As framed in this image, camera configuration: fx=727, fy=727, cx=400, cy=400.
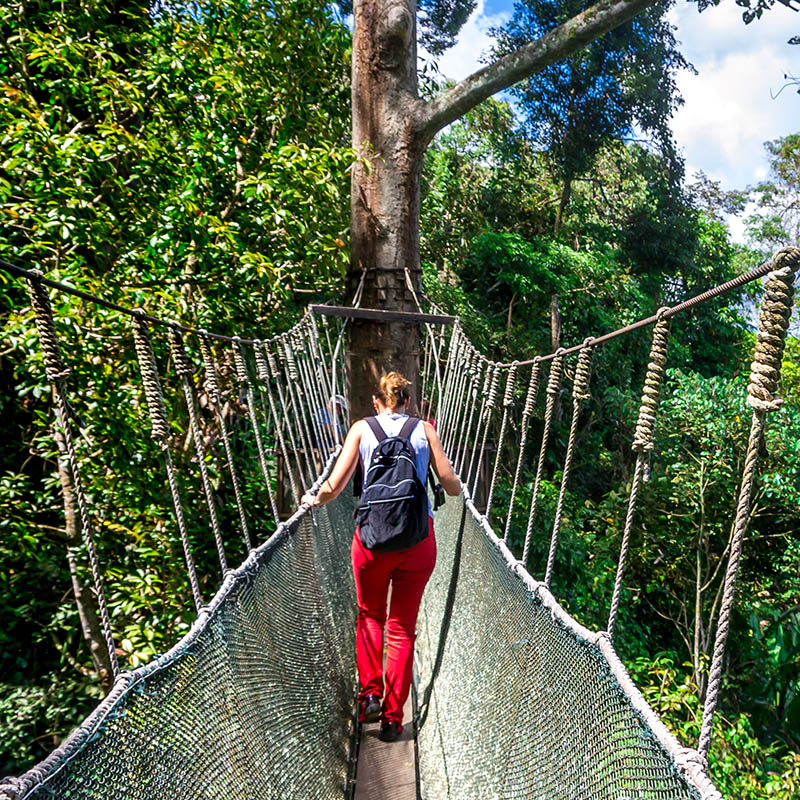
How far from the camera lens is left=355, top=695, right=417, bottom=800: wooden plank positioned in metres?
1.62

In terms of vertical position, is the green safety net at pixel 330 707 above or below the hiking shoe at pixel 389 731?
above

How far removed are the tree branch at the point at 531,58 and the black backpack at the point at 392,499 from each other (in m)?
2.17

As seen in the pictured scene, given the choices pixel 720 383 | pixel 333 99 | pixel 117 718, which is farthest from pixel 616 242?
pixel 117 718

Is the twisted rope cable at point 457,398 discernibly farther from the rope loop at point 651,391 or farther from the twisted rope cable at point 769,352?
the twisted rope cable at point 769,352

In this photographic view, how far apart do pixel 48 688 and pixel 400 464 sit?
2780mm

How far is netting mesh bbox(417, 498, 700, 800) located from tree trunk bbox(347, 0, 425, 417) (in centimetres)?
145

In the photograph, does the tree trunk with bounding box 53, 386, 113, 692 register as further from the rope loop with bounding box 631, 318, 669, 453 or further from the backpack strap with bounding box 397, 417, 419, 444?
the rope loop with bounding box 631, 318, 669, 453

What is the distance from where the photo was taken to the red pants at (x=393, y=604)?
1719mm

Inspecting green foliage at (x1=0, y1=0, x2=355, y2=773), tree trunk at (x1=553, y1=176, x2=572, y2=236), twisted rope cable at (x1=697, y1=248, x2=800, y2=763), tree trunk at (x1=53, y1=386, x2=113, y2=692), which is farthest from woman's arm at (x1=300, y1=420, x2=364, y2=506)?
tree trunk at (x1=553, y1=176, x2=572, y2=236)

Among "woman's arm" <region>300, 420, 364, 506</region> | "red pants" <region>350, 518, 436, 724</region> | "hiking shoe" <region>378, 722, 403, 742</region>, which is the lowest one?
"hiking shoe" <region>378, 722, 403, 742</region>

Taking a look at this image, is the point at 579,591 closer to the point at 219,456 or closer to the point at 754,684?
the point at 754,684

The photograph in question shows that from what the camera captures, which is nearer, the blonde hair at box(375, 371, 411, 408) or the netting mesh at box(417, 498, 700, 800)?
the netting mesh at box(417, 498, 700, 800)

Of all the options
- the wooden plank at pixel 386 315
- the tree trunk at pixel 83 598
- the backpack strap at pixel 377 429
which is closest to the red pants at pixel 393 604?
the backpack strap at pixel 377 429

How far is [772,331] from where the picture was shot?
77 cm
